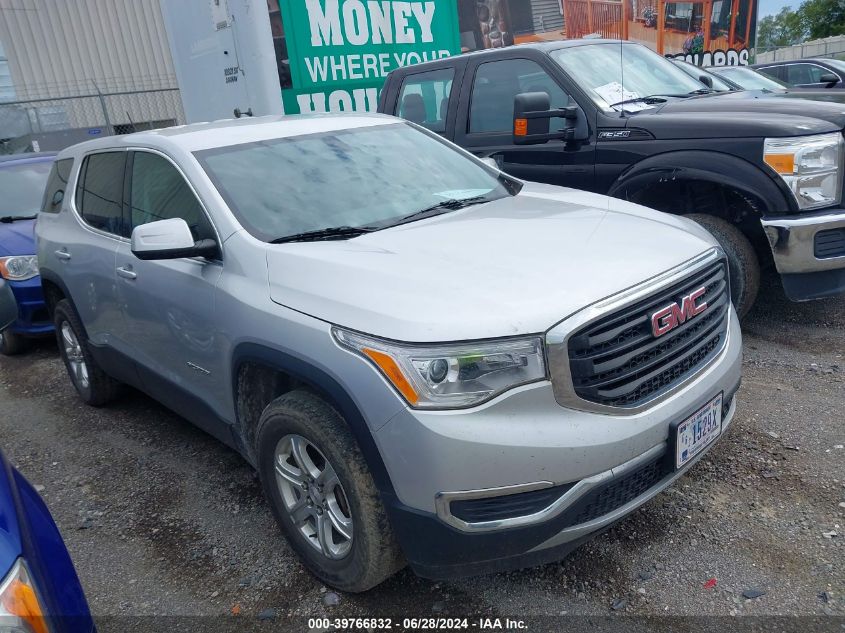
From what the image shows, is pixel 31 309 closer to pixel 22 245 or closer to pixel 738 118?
pixel 22 245

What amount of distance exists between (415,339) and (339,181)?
4.41ft

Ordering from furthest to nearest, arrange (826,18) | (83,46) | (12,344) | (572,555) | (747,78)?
(826,18) < (83,46) < (747,78) < (12,344) < (572,555)

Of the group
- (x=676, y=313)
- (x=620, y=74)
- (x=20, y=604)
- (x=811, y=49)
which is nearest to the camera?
(x=20, y=604)

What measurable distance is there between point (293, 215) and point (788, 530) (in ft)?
7.77

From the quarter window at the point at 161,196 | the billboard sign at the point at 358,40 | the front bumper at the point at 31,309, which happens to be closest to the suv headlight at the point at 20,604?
the quarter window at the point at 161,196

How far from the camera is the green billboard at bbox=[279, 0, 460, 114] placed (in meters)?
6.84

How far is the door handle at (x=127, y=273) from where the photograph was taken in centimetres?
348

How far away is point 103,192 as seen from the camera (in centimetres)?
399

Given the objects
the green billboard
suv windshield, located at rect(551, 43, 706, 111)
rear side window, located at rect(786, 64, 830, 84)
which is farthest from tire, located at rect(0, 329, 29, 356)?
rear side window, located at rect(786, 64, 830, 84)

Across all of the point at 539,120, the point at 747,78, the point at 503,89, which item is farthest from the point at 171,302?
the point at 747,78

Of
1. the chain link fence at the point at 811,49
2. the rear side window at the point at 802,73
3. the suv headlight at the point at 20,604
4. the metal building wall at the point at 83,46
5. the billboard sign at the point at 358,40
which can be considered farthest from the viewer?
the chain link fence at the point at 811,49

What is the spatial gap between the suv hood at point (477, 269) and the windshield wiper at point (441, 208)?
0.24 ft

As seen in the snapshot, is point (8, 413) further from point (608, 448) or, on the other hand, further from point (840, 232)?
point (840, 232)

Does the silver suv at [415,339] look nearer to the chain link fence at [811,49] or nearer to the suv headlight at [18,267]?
the suv headlight at [18,267]
